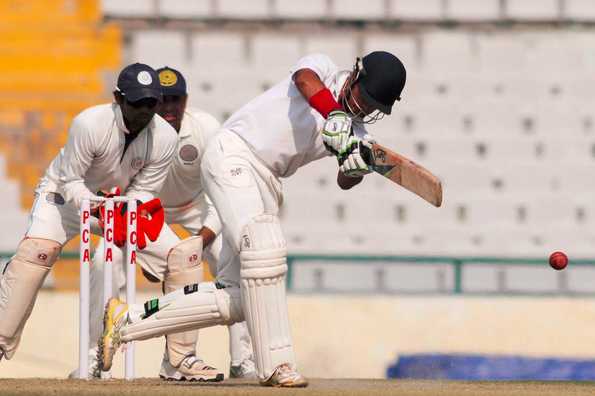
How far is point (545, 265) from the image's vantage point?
9602 millimetres

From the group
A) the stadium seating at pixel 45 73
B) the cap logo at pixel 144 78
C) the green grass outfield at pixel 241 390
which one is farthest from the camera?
the stadium seating at pixel 45 73

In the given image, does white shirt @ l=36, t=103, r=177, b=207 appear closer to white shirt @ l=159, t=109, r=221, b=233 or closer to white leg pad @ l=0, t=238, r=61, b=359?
white leg pad @ l=0, t=238, r=61, b=359

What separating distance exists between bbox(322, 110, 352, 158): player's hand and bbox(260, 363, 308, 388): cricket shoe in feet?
2.57

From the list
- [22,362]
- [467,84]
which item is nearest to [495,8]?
[467,84]

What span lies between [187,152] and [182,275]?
0.81 m

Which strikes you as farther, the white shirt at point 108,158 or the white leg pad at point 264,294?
the white shirt at point 108,158

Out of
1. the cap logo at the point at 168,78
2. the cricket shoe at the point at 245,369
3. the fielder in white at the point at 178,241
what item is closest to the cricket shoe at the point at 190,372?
the fielder in white at the point at 178,241

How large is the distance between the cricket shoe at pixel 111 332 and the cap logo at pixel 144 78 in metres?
0.95

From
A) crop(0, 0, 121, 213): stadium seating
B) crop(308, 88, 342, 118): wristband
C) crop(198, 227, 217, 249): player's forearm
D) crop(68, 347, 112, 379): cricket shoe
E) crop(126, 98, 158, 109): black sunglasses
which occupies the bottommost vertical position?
crop(68, 347, 112, 379): cricket shoe

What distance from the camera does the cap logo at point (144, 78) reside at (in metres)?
5.29

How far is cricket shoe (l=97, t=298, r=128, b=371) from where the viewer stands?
479 centimetres

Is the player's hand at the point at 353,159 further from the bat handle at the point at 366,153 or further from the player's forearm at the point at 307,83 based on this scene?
the player's forearm at the point at 307,83

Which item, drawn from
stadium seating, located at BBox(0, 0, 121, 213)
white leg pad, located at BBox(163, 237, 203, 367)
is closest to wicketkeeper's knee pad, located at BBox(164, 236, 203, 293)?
A: white leg pad, located at BBox(163, 237, 203, 367)

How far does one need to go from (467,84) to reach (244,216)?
27.6ft
